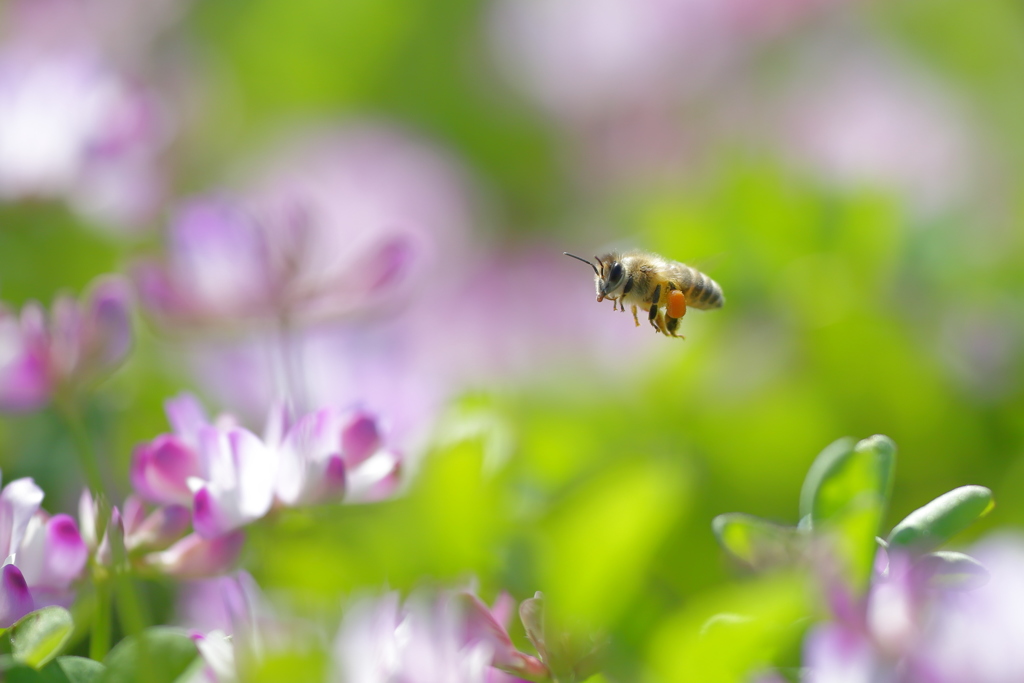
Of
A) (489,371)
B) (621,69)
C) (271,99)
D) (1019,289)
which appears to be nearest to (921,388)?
(1019,289)

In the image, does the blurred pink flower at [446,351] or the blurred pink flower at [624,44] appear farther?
the blurred pink flower at [624,44]

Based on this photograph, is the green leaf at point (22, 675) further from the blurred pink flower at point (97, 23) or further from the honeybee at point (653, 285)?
the blurred pink flower at point (97, 23)

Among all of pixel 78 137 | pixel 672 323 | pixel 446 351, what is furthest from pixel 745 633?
pixel 446 351

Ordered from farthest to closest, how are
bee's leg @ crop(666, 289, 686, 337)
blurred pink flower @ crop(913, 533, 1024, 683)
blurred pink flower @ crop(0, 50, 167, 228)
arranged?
blurred pink flower @ crop(0, 50, 167, 228) → bee's leg @ crop(666, 289, 686, 337) → blurred pink flower @ crop(913, 533, 1024, 683)

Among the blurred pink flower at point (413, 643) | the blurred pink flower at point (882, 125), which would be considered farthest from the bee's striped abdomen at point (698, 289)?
the blurred pink flower at point (882, 125)

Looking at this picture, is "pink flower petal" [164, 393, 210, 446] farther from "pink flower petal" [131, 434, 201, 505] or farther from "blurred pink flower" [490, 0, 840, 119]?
"blurred pink flower" [490, 0, 840, 119]

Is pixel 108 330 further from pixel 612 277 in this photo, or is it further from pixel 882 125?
pixel 882 125

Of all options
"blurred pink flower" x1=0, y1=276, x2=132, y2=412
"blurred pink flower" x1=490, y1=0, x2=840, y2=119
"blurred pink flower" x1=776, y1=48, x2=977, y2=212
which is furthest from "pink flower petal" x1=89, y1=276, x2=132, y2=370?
"blurred pink flower" x1=490, y1=0, x2=840, y2=119
